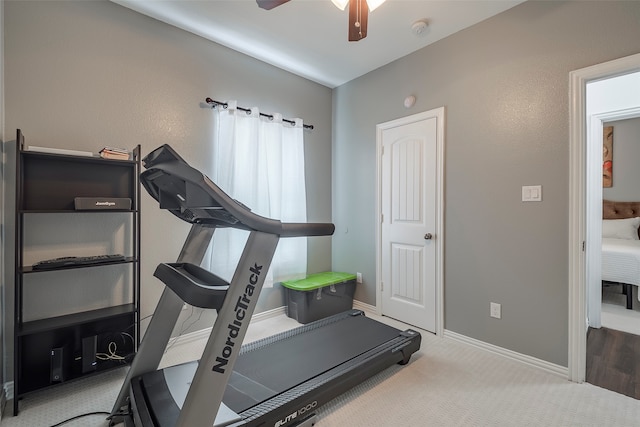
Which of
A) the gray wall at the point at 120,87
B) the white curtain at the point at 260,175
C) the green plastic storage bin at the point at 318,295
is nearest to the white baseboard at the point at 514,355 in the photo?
the green plastic storage bin at the point at 318,295

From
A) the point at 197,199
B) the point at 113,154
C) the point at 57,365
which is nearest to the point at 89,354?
the point at 57,365

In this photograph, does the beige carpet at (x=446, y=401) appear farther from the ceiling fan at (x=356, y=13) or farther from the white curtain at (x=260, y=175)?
the ceiling fan at (x=356, y=13)

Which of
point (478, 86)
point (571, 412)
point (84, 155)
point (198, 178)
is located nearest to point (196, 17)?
point (84, 155)

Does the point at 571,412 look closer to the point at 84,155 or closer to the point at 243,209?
the point at 243,209

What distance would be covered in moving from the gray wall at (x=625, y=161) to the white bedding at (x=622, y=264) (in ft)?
4.31

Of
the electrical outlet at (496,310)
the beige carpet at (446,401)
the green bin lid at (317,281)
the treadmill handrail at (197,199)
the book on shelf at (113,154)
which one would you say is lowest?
the beige carpet at (446,401)

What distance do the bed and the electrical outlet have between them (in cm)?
230

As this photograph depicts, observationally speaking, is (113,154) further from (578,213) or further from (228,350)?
(578,213)

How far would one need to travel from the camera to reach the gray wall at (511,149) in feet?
6.89

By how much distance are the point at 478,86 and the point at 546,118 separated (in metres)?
0.59

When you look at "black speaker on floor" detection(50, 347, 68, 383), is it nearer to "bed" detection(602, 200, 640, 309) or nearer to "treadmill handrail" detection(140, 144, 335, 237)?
"treadmill handrail" detection(140, 144, 335, 237)

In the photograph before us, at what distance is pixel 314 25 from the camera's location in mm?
2551

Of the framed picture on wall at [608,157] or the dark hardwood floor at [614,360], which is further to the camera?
the framed picture on wall at [608,157]

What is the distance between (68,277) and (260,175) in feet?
5.46
